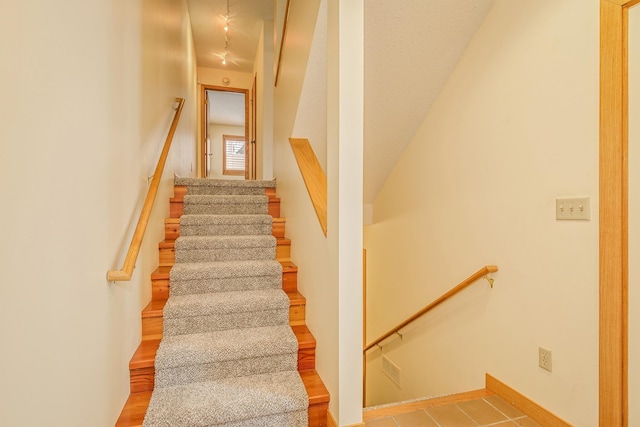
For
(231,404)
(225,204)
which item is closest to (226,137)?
(225,204)

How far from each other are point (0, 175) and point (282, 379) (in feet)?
5.05

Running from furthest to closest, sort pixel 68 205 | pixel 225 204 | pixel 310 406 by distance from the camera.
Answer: pixel 225 204, pixel 310 406, pixel 68 205

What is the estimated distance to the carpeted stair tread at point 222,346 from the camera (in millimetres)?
1675

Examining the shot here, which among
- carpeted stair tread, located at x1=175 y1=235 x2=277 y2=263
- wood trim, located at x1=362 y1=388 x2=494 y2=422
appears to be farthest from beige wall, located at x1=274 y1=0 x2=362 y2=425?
carpeted stair tread, located at x1=175 y1=235 x2=277 y2=263

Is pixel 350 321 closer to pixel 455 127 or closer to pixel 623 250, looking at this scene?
pixel 623 250

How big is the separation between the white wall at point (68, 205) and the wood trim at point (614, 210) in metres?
2.06

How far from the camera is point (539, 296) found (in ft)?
5.49

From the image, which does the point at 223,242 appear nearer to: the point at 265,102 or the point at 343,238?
the point at 343,238

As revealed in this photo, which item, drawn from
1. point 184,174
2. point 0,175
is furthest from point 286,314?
point 184,174

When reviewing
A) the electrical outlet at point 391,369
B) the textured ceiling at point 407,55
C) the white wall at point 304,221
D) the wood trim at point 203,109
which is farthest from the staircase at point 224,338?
the wood trim at point 203,109

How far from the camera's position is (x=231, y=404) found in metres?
1.51

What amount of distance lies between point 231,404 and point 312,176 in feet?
4.45

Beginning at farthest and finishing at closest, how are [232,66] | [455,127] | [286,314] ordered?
[232,66] < [455,127] < [286,314]

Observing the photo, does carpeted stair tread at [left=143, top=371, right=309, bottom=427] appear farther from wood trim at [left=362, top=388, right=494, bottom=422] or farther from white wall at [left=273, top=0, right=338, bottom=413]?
wood trim at [left=362, top=388, right=494, bottom=422]
